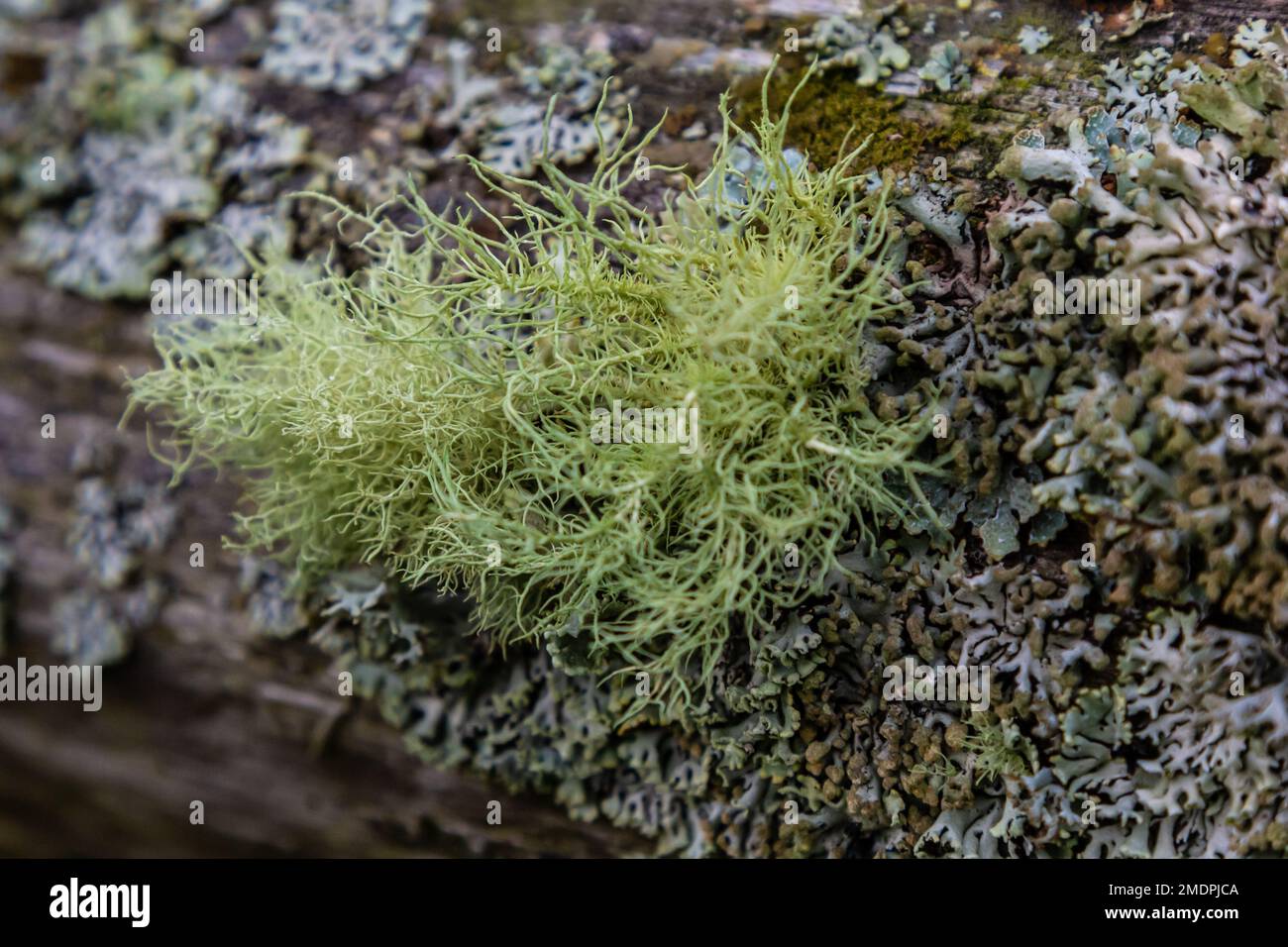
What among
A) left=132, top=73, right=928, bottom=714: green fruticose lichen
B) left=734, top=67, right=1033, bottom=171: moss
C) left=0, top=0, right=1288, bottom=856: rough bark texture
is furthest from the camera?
left=0, top=0, right=1288, bottom=856: rough bark texture

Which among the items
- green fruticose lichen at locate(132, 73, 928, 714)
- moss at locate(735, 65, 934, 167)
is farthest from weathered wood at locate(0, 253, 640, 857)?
moss at locate(735, 65, 934, 167)

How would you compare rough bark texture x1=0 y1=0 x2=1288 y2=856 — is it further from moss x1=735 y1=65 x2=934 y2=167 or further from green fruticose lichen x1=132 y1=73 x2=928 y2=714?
green fruticose lichen x1=132 y1=73 x2=928 y2=714

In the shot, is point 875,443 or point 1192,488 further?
point 875,443

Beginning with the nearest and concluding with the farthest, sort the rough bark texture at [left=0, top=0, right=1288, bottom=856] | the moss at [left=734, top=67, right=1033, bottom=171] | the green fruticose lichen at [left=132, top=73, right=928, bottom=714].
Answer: the green fruticose lichen at [left=132, top=73, right=928, bottom=714] → the moss at [left=734, top=67, right=1033, bottom=171] → the rough bark texture at [left=0, top=0, right=1288, bottom=856]

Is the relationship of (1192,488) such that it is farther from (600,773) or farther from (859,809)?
(600,773)

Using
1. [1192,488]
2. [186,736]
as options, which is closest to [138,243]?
[186,736]

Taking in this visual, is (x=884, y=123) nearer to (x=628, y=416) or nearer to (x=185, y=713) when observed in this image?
(x=628, y=416)

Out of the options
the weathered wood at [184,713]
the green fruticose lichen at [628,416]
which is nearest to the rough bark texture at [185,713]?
the weathered wood at [184,713]
